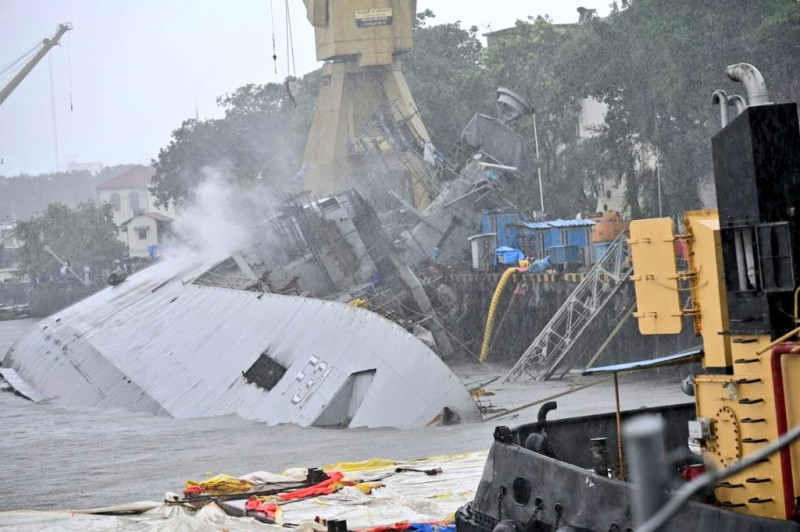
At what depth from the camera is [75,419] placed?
1207 inches

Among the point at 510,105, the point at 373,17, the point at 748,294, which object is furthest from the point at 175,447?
the point at 373,17

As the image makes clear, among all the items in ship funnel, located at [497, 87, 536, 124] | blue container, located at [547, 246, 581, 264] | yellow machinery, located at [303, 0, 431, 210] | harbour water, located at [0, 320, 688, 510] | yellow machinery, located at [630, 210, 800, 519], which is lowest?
harbour water, located at [0, 320, 688, 510]

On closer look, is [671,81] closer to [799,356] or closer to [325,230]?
[325,230]

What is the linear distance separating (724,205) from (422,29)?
79.9 metres

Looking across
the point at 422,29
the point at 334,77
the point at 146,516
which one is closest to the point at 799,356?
the point at 146,516

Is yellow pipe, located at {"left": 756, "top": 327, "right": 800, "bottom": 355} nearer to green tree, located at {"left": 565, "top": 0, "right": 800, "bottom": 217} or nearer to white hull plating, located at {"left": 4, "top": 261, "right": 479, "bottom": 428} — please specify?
white hull plating, located at {"left": 4, "top": 261, "right": 479, "bottom": 428}

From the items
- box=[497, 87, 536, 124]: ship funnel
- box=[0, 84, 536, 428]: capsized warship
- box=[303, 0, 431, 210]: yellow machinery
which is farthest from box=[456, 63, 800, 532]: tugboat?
box=[303, 0, 431, 210]: yellow machinery

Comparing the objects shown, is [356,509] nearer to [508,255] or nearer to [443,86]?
[508,255]

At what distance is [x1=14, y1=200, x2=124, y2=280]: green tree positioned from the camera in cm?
10538

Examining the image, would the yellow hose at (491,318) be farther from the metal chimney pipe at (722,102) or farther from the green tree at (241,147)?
the green tree at (241,147)

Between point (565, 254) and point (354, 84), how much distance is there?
25.6 metres

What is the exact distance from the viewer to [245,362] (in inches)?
1129

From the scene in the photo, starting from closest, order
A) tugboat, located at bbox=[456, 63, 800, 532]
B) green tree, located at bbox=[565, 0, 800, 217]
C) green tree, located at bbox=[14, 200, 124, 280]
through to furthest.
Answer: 1. tugboat, located at bbox=[456, 63, 800, 532]
2. green tree, located at bbox=[565, 0, 800, 217]
3. green tree, located at bbox=[14, 200, 124, 280]

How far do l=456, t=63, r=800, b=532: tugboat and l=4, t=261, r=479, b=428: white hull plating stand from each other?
1531 cm
